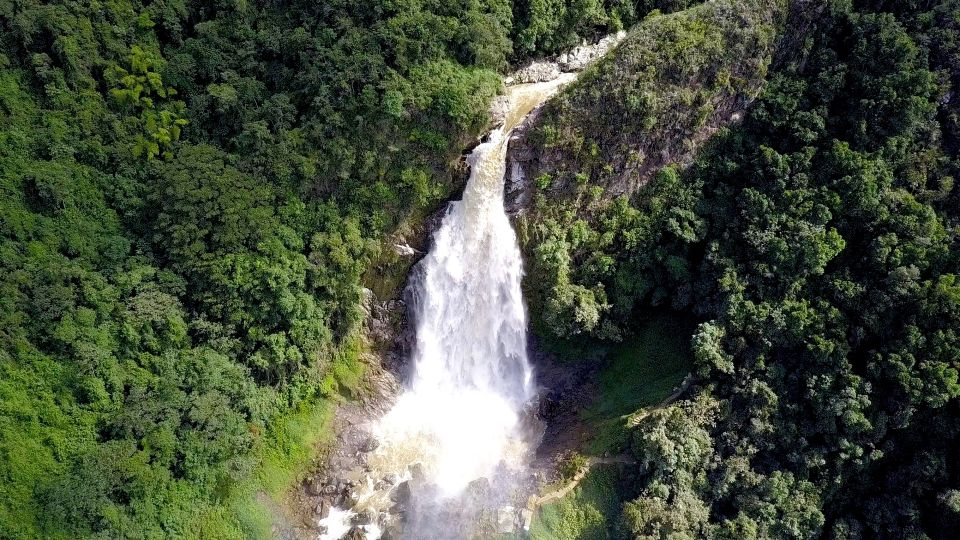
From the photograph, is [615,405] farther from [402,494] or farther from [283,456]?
[283,456]

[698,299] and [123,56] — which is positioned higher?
[123,56]

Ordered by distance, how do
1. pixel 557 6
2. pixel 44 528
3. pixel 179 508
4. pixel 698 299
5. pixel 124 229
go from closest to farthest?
pixel 44 528
pixel 179 508
pixel 124 229
pixel 698 299
pixel 557 6

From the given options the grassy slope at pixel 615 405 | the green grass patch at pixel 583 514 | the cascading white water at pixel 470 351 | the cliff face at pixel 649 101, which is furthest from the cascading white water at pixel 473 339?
the grassy slope at pixel 615 405

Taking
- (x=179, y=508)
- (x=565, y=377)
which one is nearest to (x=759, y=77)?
(x=565, y=377)

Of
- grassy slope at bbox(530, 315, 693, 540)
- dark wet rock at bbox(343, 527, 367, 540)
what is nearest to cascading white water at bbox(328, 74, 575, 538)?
dark wet rock at bbox(343, 527, 367, 540)

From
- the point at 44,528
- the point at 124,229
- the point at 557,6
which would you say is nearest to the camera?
the point at 44,528

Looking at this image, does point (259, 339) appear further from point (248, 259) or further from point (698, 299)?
point (698, 299)

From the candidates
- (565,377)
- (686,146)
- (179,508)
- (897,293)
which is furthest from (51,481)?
(897,293)

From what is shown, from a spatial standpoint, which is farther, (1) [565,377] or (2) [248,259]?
(1) [565,377]

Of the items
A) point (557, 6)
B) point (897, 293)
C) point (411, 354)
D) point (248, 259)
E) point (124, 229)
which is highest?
point (557, 6)
